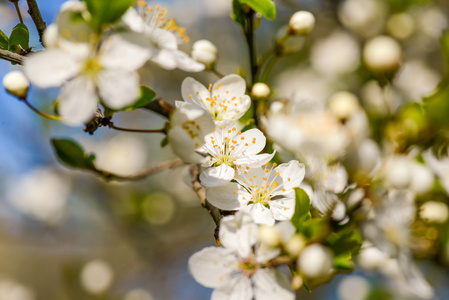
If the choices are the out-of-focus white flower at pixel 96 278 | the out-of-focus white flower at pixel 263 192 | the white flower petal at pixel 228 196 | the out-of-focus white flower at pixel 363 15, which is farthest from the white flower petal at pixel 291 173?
the out-of-focus white flower at pixel 363 15

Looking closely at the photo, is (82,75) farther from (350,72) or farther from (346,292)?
(350,72)

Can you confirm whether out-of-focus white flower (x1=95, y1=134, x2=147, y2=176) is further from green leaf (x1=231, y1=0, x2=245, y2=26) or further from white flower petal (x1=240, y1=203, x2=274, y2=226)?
white flower petal (x1=240, y1=203, x2=274, y2=226)

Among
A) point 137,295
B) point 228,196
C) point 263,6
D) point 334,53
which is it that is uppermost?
point 263,6

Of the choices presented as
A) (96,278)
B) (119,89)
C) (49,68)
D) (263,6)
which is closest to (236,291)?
(119,89)

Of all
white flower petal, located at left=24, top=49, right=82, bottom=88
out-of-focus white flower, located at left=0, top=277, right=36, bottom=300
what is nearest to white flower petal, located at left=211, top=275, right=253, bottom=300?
white flower petal, located at left=24, top=49, right=82, bottom=88

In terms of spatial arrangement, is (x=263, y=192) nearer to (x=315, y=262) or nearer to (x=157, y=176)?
(x=315, y=262)

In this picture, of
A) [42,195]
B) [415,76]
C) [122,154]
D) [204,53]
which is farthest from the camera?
[122,154]
